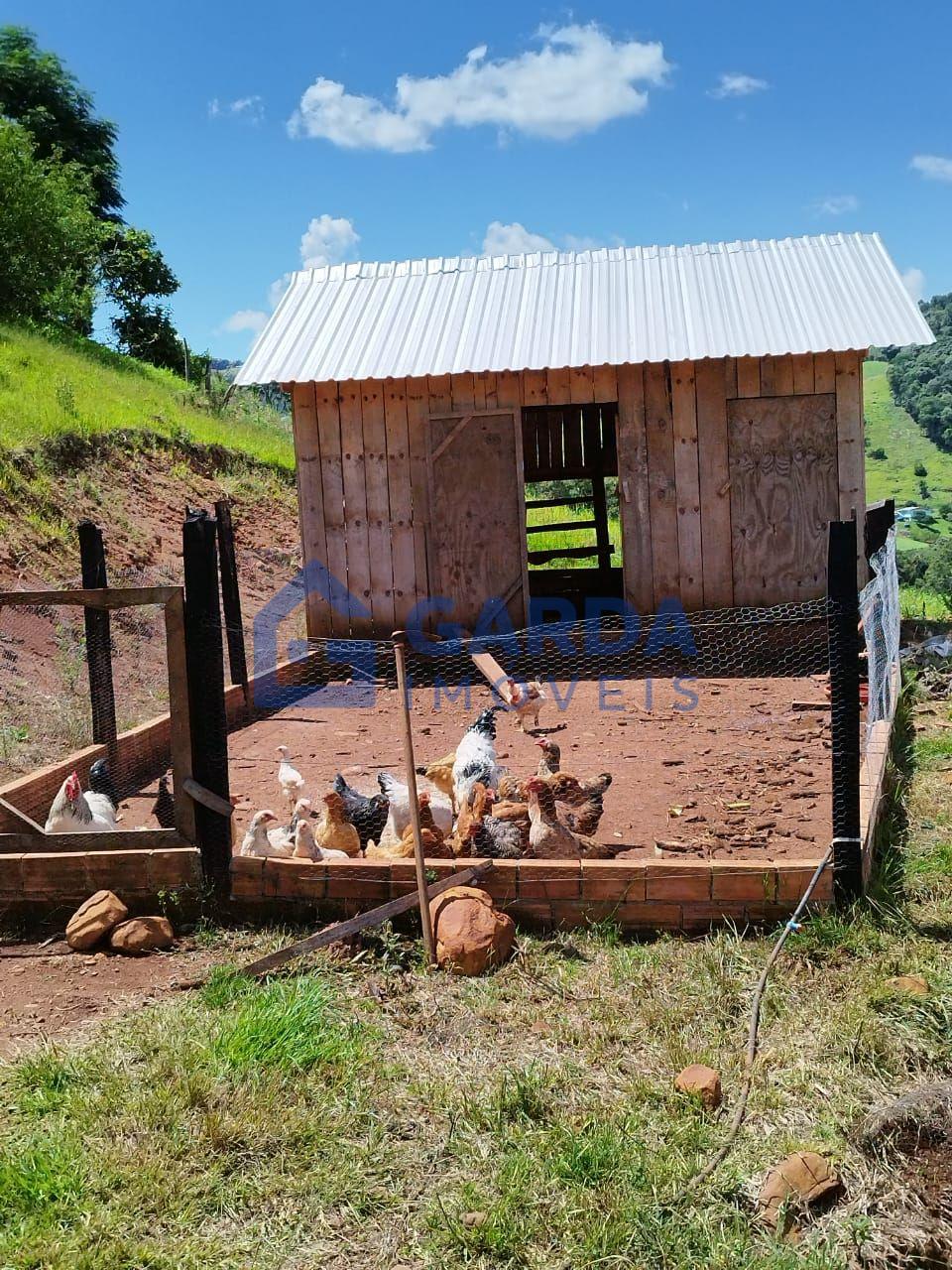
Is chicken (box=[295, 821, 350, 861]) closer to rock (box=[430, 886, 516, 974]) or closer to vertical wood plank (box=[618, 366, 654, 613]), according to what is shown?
rock (box=[430, 886, 516, 974])

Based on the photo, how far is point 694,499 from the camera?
10.9m

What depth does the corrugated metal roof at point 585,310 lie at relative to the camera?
10680 mm

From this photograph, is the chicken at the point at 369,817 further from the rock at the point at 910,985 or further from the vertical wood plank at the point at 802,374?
the vertical wood plank at the point at 802,374

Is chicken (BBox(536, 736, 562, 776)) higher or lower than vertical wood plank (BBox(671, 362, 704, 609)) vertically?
lower

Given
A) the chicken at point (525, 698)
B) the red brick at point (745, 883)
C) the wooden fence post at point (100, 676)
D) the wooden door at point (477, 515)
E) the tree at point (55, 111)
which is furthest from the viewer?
the tree at point (55, 111)

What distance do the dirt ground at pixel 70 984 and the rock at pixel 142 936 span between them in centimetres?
5

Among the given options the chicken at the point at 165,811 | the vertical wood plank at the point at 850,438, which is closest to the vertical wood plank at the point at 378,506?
the vertical wood plank at the point at 850,438

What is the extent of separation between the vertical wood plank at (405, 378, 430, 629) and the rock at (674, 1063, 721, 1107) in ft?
26.0

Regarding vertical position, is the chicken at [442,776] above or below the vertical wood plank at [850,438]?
below

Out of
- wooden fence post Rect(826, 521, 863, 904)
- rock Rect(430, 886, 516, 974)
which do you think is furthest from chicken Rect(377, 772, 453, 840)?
wooden fence post Rect(826, 521, 863, 904)

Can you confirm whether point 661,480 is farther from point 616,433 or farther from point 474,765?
point 474,765

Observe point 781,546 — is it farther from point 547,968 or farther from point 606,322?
point 547,968

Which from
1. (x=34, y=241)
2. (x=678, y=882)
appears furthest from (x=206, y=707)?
(x=34, y=241)

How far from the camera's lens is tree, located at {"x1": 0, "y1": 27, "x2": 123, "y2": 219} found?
43750 millimetres
